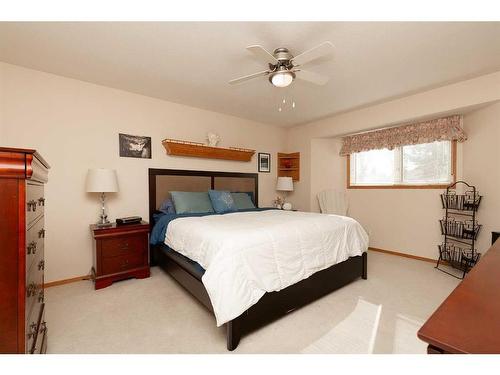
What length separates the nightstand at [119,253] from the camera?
8.09ft

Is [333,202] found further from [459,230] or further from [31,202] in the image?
[31,202]

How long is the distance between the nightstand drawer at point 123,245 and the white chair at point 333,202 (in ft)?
10.5

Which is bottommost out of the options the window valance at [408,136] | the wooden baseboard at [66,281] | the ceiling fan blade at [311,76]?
the wooden baseboard at [66,281]

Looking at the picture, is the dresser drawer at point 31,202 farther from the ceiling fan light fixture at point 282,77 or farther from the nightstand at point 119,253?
the ceiling fan light fixture at point 282,77

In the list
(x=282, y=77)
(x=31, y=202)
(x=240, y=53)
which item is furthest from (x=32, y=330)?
(x=240, y=53)

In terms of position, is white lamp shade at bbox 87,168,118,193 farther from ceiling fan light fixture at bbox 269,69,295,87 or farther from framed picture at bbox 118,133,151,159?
ceiling fan light fixture at bbox 269,69,295,87

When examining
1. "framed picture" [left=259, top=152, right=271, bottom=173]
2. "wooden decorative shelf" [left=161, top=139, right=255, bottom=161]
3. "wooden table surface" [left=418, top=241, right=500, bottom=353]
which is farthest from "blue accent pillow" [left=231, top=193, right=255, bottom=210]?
"wooden table surface" [left=418, top=241, right=500, bottom=353]

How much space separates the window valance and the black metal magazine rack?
27.4 inches

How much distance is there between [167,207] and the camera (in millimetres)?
3158

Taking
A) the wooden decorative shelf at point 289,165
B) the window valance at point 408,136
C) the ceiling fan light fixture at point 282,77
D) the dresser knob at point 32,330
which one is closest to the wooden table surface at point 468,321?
the dresser knob at point 32,330

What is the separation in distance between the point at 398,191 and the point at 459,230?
0.95m
